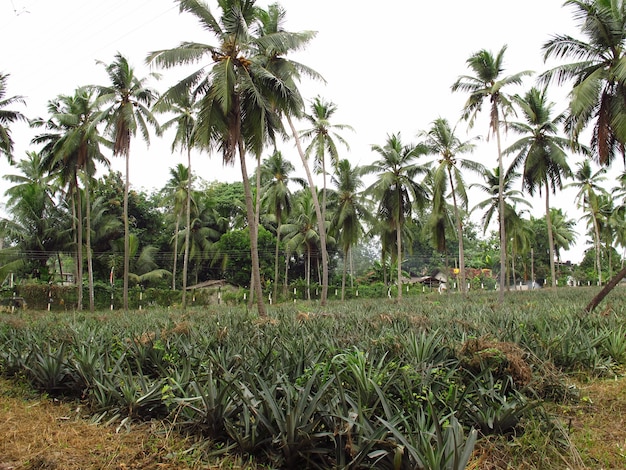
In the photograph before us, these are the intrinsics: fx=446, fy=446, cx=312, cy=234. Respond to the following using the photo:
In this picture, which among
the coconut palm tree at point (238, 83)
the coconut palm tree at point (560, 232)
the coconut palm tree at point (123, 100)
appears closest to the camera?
the coconut palm tree at point (238, 83)

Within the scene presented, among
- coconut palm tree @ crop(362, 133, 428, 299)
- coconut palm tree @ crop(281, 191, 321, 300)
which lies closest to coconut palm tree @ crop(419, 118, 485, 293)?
coconut palm tree @ crop(362, 133, 428, 299)

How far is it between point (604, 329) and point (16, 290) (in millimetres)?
32322

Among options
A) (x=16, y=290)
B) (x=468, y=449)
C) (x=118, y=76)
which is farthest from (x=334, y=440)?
(x=16, y=290)

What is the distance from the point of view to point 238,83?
1249cm

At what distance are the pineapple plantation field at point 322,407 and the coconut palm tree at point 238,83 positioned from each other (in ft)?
23.7

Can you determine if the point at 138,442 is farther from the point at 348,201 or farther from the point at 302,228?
the point at 302,228

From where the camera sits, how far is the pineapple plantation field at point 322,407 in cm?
327

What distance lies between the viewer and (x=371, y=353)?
476cm

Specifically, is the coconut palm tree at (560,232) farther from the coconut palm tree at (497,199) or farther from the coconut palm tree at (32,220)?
the coconut palm tree at (32,220)

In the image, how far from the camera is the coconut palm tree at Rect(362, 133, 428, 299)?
24.3 m

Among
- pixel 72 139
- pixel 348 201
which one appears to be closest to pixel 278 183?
pixel 348 201

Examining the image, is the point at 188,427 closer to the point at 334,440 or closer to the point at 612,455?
the point at 334,440

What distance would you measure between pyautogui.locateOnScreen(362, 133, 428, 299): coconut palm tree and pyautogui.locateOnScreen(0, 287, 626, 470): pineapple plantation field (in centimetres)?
1884

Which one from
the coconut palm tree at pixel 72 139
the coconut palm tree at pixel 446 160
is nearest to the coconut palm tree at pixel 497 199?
the coconut palm tree at pixel 446 160
